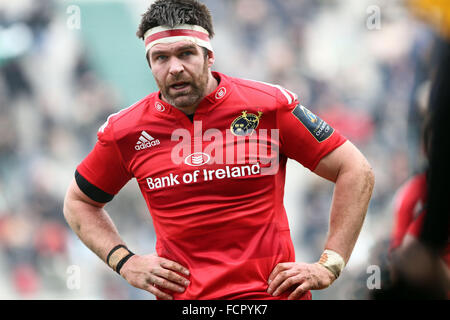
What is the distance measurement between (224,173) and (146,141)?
44 centimetres

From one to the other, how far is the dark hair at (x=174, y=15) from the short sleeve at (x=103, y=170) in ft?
1.82

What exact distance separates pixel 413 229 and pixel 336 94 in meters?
6.46

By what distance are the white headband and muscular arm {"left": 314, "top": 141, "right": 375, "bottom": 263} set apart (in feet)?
2.87

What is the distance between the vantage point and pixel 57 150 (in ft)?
28.0

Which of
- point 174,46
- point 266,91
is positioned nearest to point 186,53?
point 174,46

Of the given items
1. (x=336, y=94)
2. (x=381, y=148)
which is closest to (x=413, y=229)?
(x=381, y=148)

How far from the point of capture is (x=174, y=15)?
3.01 metres

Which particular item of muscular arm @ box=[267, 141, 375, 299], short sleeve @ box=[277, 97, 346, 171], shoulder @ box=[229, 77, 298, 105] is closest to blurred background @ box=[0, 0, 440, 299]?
muscular arm @ box=[267, 141, 375, 299]

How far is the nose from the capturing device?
2900 mm

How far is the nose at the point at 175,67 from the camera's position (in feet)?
9.52

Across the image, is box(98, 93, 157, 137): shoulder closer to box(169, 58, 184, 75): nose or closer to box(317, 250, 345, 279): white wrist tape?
box(169, 58, 184, 75): nose

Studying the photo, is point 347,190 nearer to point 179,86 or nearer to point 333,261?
point 333,261

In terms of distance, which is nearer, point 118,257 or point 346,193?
point 346,193
